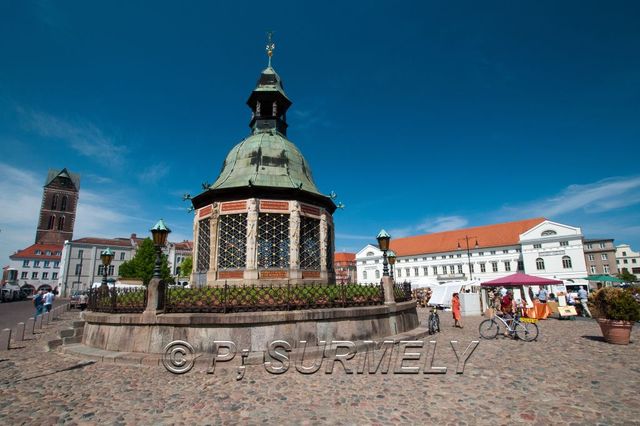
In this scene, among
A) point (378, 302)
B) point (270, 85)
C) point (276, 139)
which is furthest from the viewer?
point (270, 85)

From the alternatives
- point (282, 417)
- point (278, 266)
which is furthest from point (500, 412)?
point (278, 266)

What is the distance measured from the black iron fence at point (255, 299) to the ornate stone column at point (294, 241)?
129 inches

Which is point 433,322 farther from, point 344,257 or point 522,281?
point 344,257

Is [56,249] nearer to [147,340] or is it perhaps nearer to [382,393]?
A: [147,340]

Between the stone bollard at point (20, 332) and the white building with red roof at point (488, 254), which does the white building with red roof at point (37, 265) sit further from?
the stone bollard at point (20, 332)

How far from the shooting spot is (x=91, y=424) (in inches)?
200

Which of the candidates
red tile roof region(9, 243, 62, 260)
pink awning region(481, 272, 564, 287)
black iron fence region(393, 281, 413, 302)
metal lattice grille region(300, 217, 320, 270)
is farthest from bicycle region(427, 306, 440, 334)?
red tile roof region(9, 243, 62, 260)

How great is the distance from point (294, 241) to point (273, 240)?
123 cm

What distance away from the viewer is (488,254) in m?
65.5

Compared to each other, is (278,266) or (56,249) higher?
(56,249)

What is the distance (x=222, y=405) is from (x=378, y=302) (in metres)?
7.21

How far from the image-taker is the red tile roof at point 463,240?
6456cm

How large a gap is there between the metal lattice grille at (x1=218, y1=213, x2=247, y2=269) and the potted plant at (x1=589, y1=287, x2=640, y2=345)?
44.7 ft

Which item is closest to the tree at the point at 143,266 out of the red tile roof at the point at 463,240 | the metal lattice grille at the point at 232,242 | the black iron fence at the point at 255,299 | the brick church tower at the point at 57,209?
the metal lattice grille at the point at 232,242
